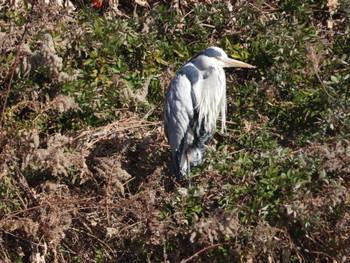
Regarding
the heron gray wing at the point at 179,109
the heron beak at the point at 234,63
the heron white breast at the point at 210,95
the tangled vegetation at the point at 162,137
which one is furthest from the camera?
the heron beak at the point at 234,63

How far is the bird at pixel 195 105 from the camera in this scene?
→ 5574mm

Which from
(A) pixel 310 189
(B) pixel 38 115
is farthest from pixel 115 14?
(A) pixel 310 189

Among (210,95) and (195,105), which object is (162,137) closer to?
(195,105)

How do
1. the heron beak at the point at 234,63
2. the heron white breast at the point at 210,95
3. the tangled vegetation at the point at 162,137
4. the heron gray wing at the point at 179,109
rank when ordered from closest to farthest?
the tangled vegetation at the point at 162,137, the heron gray wing at the point at 179,109, the heron white breast at the point at 210,95, the heron beak at the point at 234,63

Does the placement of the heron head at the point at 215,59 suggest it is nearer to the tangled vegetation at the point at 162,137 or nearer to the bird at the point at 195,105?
the bird at the point at 195,105

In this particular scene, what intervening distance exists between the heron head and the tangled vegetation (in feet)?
0.98

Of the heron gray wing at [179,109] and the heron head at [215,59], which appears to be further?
the heron head at [215,59]

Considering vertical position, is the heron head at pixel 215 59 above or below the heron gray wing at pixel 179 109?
above

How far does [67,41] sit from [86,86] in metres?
0.44

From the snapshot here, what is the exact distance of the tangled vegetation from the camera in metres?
4.89

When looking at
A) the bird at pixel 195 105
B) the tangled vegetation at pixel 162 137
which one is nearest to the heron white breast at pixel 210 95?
the bird at pixel 195 105

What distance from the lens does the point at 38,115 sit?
562 cm

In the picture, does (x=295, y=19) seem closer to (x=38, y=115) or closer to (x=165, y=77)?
(x=165, y=77)

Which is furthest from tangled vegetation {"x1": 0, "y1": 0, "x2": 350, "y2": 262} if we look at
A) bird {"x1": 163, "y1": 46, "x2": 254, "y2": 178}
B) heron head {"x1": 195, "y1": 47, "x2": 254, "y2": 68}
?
heron head {"x1": 195, "y1": 47, "x2": 254, "y2": 68}
